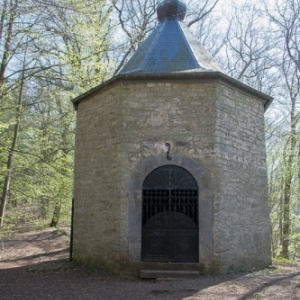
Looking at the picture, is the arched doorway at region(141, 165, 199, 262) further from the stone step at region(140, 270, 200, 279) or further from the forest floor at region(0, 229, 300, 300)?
the forest floor at region(0, 229, 300, 300)

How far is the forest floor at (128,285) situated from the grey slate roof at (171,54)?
14.8ft

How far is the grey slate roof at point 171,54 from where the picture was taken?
9008 mm

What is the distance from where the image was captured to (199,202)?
322 inches

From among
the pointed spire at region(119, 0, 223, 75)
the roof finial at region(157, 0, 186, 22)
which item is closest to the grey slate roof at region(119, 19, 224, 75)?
the pointed spire at region(119, 0, 223, 75)

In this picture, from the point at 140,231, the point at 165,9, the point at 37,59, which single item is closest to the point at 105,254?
the point at 140,231

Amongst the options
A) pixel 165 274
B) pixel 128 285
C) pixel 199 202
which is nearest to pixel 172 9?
pixel 199 202

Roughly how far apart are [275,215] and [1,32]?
14941mm

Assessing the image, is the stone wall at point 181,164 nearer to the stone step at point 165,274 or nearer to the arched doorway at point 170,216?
the arched doorway at point 170,216

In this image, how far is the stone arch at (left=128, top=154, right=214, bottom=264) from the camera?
8.02m

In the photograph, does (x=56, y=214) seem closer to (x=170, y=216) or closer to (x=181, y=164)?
(x=170, y=216)

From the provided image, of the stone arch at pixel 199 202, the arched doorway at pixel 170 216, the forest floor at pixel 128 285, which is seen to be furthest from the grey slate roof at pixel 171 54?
the forest floor at pixel 128 285

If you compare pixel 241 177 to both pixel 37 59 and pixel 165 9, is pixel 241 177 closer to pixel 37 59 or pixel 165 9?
pixel 165 9

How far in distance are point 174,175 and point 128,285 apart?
2.49m

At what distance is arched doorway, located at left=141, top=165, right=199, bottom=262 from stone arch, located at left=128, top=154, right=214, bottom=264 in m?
0.10
